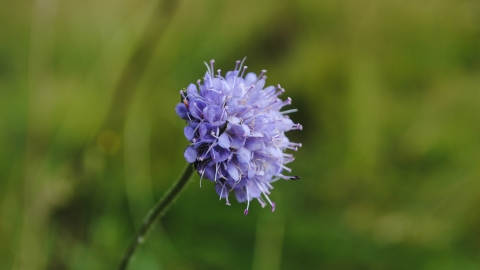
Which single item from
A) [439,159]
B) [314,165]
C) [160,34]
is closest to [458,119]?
[439,159]

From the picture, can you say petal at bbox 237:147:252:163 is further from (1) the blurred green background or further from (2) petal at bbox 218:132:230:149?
(1) the blurred green background

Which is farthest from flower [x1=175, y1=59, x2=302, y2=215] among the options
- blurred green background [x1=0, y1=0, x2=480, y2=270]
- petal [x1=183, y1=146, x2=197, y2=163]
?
blurred green background [x1=0, y1=0, x2=480, y2=270]


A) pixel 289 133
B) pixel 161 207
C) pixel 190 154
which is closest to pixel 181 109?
pixel 190 154

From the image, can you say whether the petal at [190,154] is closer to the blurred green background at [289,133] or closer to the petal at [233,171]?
the petal at [233,171]

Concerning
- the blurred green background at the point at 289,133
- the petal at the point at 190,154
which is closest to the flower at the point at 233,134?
the petal at the point at 190,154

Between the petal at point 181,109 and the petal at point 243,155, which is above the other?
the petal at point 181,109

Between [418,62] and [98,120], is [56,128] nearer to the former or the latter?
[98,120]

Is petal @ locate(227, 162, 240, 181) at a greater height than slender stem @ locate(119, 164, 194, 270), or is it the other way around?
petal @ locate(227, 162, 240, 181)

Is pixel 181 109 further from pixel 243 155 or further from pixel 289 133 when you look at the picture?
pixel 289 133
